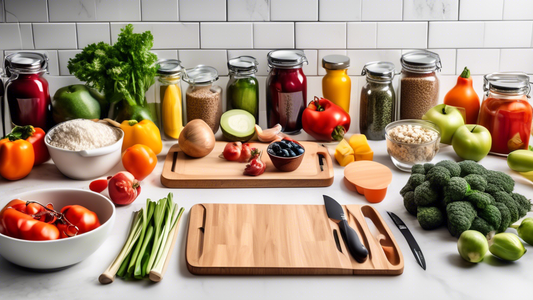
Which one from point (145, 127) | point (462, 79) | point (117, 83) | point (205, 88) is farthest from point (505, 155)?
point (117, 83)

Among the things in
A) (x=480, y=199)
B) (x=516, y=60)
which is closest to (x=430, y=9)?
(x=516, y=60)

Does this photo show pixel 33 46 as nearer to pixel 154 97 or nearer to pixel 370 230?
pixel 154 97

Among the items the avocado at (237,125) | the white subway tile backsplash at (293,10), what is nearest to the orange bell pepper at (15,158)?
the avocado at (237,125)

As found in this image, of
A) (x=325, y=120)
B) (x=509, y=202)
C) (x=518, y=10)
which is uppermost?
(x=518, y=10)

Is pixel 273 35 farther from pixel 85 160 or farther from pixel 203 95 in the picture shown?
pixel 85 160

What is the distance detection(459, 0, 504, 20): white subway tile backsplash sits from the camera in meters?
2.03

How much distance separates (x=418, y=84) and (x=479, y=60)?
13.3 inches

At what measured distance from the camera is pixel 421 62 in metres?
1.92

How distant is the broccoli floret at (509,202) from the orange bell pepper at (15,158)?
1353mm

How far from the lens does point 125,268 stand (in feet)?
4.00

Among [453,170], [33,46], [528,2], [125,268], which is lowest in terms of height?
[125,268]

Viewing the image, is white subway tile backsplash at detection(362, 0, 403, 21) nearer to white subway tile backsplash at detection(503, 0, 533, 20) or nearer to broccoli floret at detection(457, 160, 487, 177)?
white subway tile backsplash at detection(503, 0, 533, 20)

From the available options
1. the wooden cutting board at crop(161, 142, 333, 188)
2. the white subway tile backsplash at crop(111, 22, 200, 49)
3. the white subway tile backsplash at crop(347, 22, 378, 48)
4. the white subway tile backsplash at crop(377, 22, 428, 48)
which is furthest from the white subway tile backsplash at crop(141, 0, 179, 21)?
the white subway tile backsplash at crop(377, 22, 428, 48)

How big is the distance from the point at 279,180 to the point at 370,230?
1.17 feet
